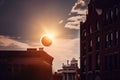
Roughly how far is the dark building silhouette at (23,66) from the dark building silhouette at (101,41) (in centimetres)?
946

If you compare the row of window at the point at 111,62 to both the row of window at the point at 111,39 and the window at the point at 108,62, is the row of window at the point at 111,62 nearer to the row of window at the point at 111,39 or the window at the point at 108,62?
the window at the point at 108,62

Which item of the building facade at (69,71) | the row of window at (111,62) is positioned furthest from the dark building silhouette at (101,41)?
the building facade at (69,71)

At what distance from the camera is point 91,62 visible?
141ft

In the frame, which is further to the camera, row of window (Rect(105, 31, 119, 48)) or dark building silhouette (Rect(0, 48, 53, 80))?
dark building silhouette (Rect(0, 48, 53, 80))

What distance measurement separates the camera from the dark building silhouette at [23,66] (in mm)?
49125

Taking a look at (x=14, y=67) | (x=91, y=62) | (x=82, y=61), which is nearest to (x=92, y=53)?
(x=91, y=62)

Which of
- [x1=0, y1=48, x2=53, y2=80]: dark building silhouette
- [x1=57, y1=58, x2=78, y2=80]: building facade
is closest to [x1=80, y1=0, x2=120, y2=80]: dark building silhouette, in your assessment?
[x1=0, y1=48, x2=53, y2=80]: dark building silhouette

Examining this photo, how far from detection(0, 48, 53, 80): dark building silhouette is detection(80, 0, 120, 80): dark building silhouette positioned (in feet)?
31.0

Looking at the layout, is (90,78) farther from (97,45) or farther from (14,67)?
(14,67)

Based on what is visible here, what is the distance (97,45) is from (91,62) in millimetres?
3255

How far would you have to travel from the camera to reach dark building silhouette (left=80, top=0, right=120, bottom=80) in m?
35.8

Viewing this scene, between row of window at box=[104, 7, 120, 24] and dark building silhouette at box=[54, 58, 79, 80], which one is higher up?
row of window at box=[104, 7, 120, 24]

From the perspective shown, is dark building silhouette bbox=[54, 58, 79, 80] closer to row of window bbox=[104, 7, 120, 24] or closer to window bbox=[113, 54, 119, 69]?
row of window bbox=[104, 7, 120, 24]

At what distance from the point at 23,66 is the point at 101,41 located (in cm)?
1694
